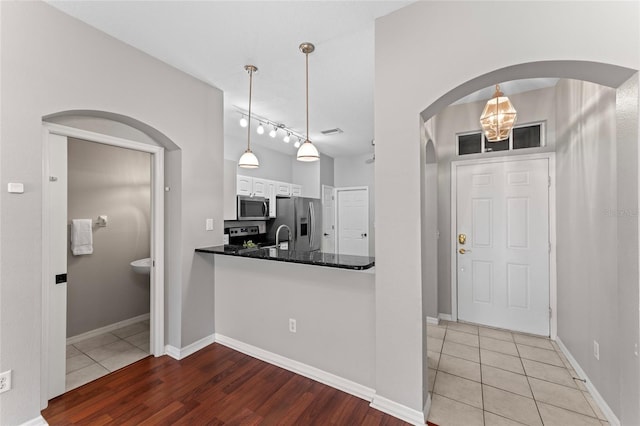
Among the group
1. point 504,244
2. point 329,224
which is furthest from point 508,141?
point 329,224

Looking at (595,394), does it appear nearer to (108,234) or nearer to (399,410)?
(399,410)

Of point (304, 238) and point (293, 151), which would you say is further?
point (293, 151)

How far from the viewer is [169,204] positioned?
109 inches

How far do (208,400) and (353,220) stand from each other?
4.66 m

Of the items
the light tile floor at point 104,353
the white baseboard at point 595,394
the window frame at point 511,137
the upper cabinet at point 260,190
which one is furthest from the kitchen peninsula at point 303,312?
the window frame at point 511,137

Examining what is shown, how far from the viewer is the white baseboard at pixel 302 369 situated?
6.99 ft

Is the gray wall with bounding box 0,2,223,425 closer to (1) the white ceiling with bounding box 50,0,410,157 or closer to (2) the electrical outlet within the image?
(2) the electrical outlet

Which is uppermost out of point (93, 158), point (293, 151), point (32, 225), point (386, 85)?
point (293, 151)

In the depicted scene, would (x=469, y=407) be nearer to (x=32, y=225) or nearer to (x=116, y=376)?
(x=116, y=376)

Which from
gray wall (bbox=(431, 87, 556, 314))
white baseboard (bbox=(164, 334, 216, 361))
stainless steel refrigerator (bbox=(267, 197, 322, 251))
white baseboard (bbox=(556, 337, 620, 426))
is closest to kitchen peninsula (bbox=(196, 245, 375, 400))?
white baseboard (bbox=(164, 334, 216, 361))

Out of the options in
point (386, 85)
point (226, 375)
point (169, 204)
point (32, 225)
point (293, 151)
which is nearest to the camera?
point (32, 225)

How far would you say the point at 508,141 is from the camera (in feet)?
11.2

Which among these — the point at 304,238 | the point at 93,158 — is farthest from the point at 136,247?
the point at 304,238

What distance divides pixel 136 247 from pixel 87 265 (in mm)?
562
